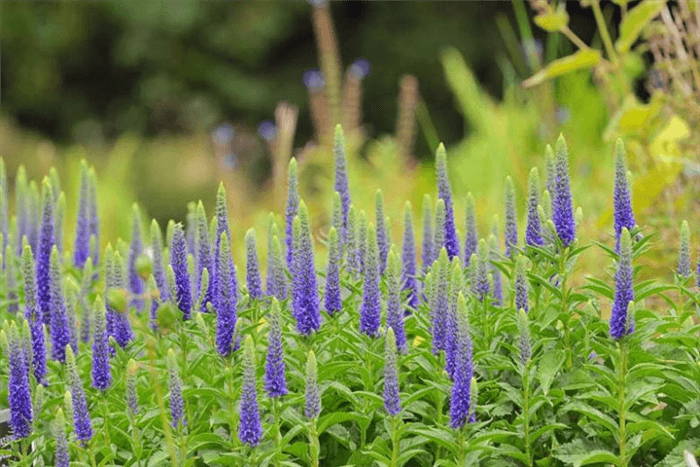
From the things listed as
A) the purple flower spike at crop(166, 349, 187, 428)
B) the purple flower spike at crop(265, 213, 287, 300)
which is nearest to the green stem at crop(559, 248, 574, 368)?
the purple flower spike at crop(265, 213, 287, 300)

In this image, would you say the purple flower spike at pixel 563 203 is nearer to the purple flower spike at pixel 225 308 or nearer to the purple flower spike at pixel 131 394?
the purple flower spike at pixel 225 308

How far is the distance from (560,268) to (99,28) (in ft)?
51.7

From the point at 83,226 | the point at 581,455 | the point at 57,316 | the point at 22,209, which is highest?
the point at 22,209

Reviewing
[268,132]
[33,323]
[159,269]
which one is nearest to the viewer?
[33,323]

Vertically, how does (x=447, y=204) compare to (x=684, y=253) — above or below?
above

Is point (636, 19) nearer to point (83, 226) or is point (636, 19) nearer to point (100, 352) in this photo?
point (83, 226)

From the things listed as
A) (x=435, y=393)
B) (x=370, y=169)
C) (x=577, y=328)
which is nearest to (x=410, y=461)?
(x=435, y=393)

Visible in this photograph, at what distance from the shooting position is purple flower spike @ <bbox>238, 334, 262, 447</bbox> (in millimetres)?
2018

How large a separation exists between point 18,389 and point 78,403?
0.18 metres

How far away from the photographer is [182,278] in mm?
2414

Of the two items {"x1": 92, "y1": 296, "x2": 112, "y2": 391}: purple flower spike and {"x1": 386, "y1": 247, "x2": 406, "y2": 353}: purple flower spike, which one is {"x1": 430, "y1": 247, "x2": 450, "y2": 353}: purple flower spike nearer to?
{"x1": 386, "y1": 247, "x2": 406, "y2": 353}: purple flower spike

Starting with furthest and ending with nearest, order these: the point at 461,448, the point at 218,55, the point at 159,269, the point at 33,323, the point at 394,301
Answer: the point at 218,55
the point at 159,269
the point at 33,323
the point at 394,301
the point at 461,448

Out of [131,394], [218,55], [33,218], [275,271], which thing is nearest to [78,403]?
[131,394]

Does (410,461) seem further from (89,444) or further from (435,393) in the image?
(89,444)
